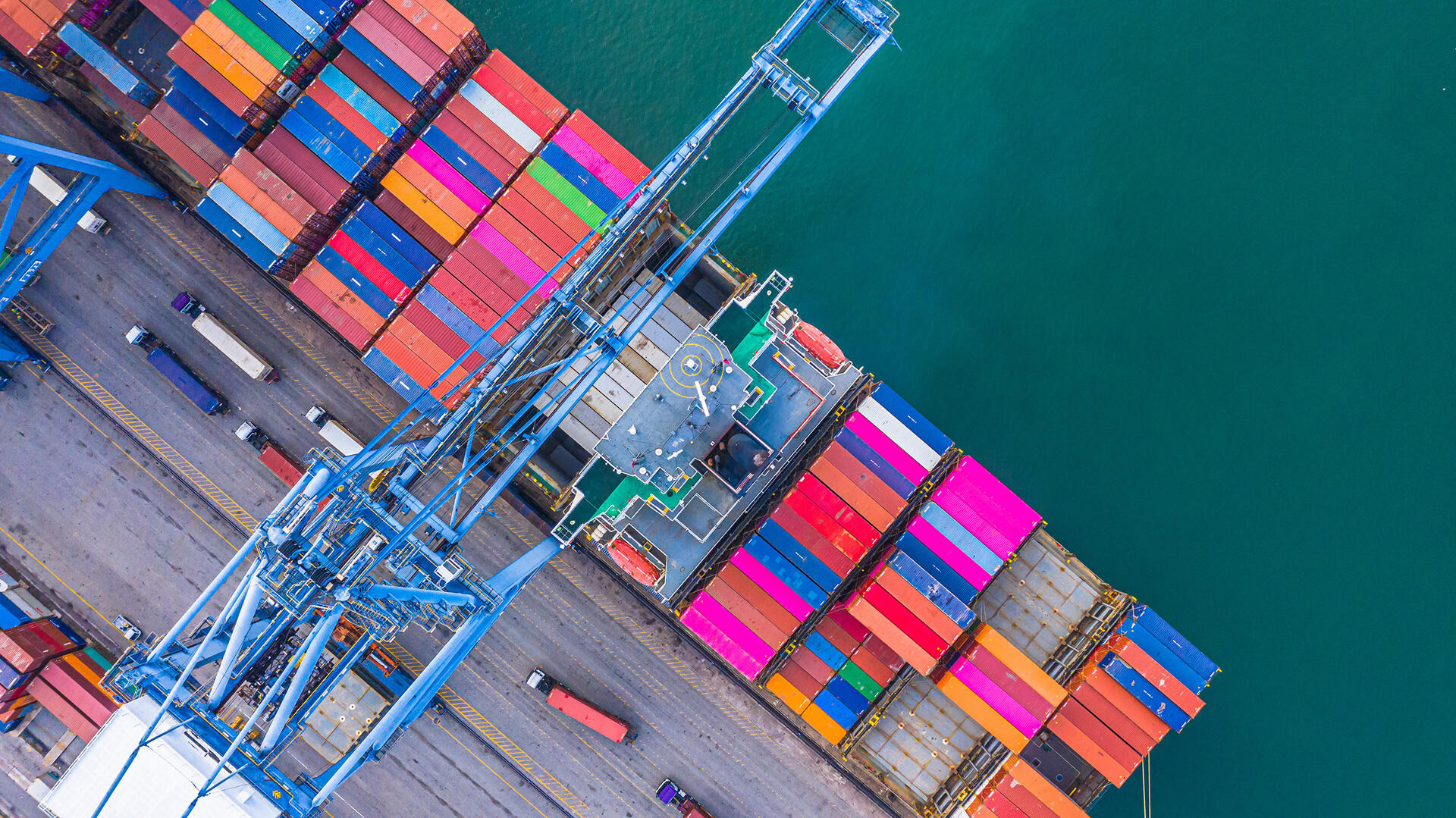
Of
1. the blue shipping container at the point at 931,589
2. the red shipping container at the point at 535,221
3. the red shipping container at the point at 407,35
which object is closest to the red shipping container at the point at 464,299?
the red shipping container at the point at 535,221

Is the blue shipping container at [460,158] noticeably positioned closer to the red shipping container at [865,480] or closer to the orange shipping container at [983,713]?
the red shipping container at [865,480]

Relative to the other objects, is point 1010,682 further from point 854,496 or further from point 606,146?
point 606,146

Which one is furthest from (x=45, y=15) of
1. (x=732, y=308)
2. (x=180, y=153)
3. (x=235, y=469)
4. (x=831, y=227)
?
(x=831, y=227)

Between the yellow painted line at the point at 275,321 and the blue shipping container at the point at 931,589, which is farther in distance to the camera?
the yellow painted line at the point at 275,321

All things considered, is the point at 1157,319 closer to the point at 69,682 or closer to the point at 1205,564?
the point at 1205,564

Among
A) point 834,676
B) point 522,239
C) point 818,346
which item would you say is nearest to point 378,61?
point 522,239
